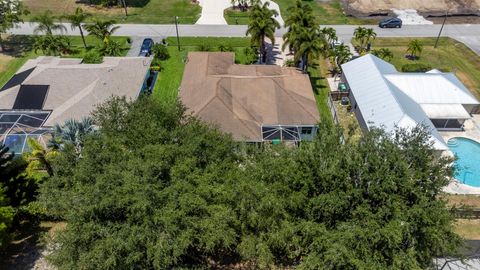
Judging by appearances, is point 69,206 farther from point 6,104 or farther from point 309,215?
point 6,104

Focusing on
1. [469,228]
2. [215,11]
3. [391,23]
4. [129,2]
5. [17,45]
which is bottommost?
[469,228]

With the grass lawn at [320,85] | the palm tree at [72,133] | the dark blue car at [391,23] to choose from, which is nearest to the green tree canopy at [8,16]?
the palm tree at [72,133]

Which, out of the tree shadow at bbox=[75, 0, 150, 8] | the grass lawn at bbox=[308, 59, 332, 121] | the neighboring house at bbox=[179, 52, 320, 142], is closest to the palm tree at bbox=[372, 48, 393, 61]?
the grass lawn at bbox=[308, 59, 332, 121]

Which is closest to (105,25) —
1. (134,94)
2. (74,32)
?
(74,32)

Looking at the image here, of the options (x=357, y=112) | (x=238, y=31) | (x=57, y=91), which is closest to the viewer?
(x=57, y=91)

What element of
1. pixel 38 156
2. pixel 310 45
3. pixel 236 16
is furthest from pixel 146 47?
pixel 38 156

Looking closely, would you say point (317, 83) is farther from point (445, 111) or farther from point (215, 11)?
point (215, 11)
